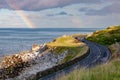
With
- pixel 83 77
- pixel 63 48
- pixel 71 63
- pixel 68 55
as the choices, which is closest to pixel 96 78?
pixel 83 77

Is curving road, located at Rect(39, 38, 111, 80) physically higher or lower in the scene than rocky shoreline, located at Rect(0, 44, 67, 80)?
higher

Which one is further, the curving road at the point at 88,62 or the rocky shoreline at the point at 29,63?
the rocky shoreline at the point at 29,63

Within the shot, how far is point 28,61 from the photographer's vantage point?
82188 millimetres

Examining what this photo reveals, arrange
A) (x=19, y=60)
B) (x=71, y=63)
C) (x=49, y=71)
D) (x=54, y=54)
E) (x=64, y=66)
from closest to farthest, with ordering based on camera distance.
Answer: (x=49, y=71)
(x=64, y=66)
(x=71, y=63)
(x=19, y=60)
(x=54, y=54)

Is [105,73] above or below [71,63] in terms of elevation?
above

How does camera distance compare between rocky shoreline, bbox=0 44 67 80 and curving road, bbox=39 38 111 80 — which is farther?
rocky shoreline, bbox=0 44 67 80

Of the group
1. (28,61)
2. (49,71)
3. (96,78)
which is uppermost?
(96,78)

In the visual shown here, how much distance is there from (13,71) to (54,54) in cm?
2300

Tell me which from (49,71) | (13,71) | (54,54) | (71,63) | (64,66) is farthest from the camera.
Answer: (54,54)

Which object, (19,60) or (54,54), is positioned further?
(54,54)

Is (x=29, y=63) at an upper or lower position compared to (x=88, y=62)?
lower

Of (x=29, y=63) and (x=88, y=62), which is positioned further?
(x=29, y=63)

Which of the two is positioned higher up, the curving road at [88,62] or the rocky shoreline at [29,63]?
the curving road at [88,62]

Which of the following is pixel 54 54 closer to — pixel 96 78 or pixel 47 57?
pixel 47 57
